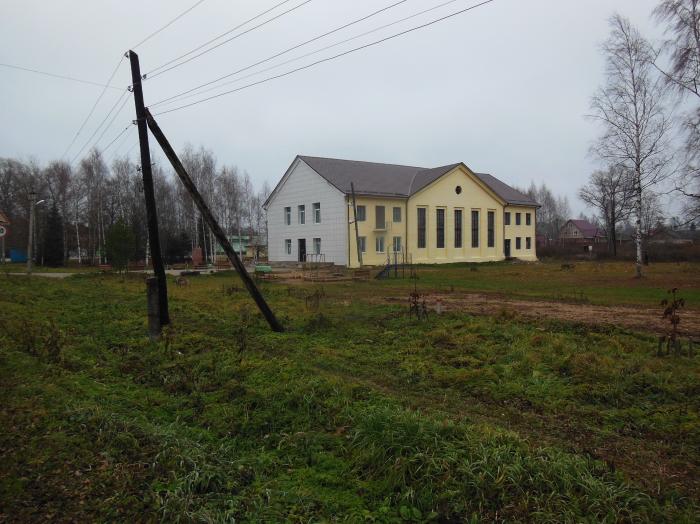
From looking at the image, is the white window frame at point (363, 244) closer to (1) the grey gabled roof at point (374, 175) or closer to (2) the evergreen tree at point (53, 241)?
(1) the grey gabled roof at point (374, 175)

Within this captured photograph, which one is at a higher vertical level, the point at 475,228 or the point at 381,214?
the point at 381,214

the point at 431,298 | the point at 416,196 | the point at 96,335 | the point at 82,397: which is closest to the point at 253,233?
the point at 416,196

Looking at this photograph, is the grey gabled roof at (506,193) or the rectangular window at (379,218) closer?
the rectangular window at (379,218)

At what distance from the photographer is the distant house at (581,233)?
9375 centimetres

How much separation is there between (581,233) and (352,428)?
105749mm

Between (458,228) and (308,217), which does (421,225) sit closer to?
(458,228)

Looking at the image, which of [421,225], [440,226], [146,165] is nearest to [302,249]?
[421,225]

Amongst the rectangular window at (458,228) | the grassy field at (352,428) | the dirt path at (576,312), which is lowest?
the grassy field at (352,428)

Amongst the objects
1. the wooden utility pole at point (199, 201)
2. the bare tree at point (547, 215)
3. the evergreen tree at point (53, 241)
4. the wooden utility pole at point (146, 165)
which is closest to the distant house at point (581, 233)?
the bare tree at point (547, 215)

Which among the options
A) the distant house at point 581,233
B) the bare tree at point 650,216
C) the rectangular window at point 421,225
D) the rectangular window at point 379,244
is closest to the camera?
the bare tree at point 650,216

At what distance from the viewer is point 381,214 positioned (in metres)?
42.5

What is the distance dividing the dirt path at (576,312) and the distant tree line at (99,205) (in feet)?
145

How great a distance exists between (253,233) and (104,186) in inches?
828

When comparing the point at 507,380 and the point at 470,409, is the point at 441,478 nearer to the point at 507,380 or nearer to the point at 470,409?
the point at 470,409
